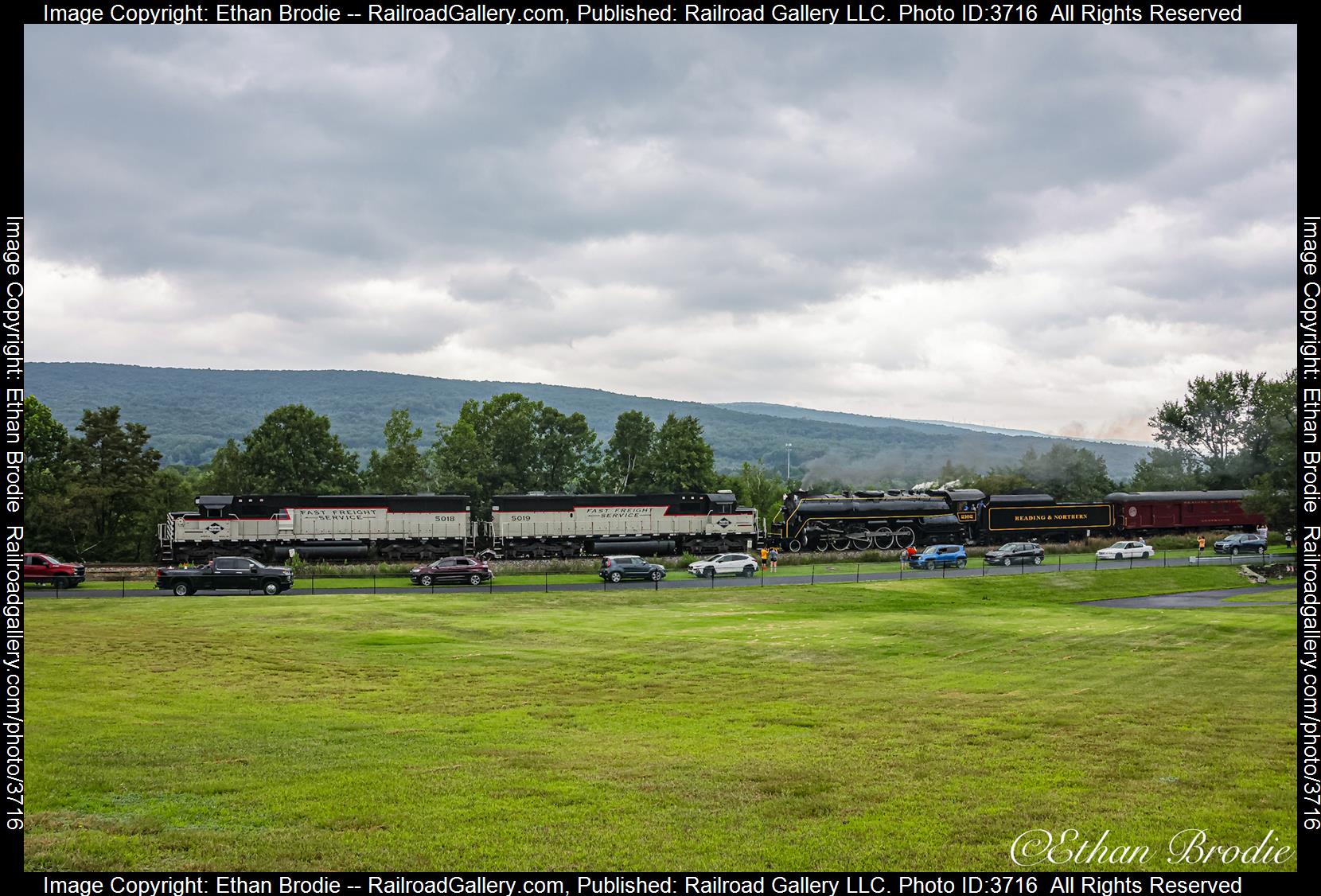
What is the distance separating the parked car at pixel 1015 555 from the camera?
58.6 meters

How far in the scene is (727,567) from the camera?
176ft

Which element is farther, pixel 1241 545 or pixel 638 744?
pixel 1241 545

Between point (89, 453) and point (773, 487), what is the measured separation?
2649 inches

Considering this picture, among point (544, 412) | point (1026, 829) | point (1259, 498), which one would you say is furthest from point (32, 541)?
point (1259, 498)

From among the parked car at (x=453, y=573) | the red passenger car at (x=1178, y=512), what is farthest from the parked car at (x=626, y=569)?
the red passenger car at (x=1178, y=512)

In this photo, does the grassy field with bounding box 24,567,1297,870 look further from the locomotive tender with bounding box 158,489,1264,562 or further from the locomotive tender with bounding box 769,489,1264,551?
the locomotive tender with bounding box 769,489,1264,551

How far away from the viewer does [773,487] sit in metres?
103

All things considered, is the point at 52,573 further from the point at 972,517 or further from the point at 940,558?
the point at 972,517

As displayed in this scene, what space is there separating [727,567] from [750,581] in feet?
9.62

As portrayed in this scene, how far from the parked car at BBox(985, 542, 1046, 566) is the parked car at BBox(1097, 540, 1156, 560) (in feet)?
15.8

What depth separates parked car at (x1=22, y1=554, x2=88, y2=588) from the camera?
152 ft

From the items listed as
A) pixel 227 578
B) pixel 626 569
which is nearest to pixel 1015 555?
pixel 626 569

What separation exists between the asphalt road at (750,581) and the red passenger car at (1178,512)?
35.7 ft
